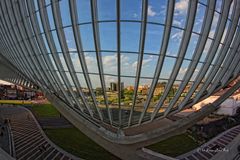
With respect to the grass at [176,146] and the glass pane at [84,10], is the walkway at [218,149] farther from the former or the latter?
the glass pane at [84,10]

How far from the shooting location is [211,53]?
16562 mm

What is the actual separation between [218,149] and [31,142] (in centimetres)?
2553

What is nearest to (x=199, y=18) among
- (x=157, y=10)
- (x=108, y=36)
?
(x=157, y=10)

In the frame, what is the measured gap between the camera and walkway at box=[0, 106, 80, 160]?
30.0m

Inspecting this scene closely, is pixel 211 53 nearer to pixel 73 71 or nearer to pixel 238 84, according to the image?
pixel 238 84

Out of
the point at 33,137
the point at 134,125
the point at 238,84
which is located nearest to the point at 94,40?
the point at 134,125

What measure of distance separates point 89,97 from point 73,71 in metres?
2.13

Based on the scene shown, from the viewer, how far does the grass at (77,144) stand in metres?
29.9

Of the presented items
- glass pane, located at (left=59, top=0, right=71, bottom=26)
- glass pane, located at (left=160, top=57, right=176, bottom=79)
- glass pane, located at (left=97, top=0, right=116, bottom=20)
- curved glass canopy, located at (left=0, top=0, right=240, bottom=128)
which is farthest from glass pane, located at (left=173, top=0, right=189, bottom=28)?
glass pane, located at (left=59, top=0, right=71, bottom=26)

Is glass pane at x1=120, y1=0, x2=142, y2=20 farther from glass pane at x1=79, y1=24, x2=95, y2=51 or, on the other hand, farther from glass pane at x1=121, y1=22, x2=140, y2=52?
glass pane at x1=79, y1=24, x2=95, y2=51

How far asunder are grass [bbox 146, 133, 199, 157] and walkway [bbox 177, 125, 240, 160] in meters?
1.11

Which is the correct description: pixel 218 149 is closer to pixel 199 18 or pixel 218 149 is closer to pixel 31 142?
pixel 199 18

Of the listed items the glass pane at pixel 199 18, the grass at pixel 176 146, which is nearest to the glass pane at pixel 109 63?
the glass pane at pixel 199 18

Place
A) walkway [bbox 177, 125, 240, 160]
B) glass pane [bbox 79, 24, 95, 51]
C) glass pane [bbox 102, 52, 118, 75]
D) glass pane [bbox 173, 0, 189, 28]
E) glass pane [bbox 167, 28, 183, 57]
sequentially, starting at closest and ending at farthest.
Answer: glass pane [bbox 173, 0, 189, 28], glass pane [bbox 79, 24, 95, 51], glass pane [bbox 167, 28, 183, 57], glass pane [bbox 102, 52, 118, 75], walkway [bbox 177, 125, 240, 160]
